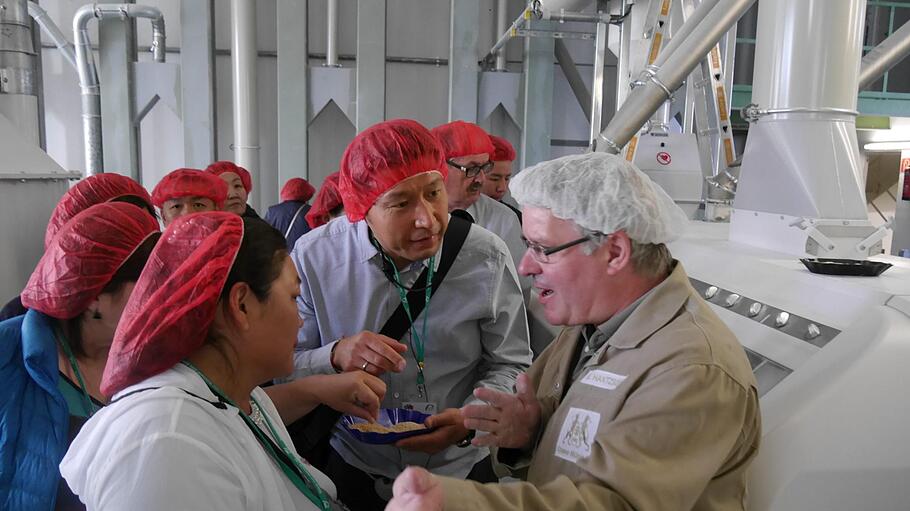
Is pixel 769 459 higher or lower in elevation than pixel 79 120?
lower

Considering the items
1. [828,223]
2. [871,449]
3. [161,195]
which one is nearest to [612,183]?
[871,449]

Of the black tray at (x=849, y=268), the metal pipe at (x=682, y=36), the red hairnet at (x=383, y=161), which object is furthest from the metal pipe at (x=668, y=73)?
the red hairnet at (x=383, y=161)

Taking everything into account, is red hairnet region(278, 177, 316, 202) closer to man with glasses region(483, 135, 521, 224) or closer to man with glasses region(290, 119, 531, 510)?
man with glasses region(483, 135, 521, 224)

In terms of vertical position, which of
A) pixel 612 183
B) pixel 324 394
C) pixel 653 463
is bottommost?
pixel 324 394

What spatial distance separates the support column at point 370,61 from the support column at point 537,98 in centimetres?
141

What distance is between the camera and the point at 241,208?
421 centimetres

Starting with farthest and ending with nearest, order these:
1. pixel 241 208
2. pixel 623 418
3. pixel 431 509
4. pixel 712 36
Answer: pixel 241 208
pixel 712 36
pixel 623 418
pixel 431 509

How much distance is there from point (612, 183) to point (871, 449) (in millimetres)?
712

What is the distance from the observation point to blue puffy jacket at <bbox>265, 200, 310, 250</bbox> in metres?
4.36

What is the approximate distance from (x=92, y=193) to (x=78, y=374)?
4.61 feet

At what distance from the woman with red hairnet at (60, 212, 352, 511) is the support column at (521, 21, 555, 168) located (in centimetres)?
549

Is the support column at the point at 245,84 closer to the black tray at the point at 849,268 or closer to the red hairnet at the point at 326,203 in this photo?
the red hairnet at the point at 326,203

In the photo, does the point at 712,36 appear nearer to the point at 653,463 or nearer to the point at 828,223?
the point at 828,223

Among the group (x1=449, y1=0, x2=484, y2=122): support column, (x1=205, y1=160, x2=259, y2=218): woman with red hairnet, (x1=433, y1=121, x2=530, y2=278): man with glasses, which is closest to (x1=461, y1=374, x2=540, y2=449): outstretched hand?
(x1=433, y1=121, x2=530, y2=278): man with glasses
